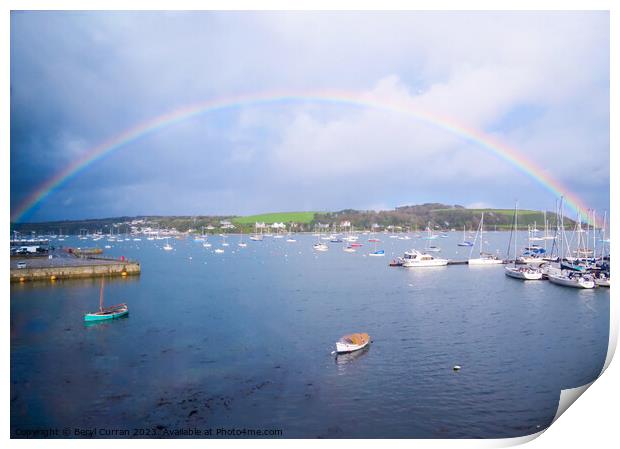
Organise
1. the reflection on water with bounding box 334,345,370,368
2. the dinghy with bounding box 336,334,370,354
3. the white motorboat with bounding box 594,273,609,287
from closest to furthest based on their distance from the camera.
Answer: the reflection on water with bounding box 334,345,370,368
the dinghy with bounding box 336,334,370,354
the white motorboat with bounding box 594,273,609,287

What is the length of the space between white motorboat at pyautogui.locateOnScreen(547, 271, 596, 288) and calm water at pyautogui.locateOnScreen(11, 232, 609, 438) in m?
Result: 0.37

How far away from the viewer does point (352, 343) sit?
32.0 feet

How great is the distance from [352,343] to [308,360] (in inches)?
39.9

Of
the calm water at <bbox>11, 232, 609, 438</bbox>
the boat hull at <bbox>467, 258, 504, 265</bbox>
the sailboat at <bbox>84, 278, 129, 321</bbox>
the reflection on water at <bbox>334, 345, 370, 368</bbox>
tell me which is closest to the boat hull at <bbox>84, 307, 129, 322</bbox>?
the sailboat at <bbox>84, 278, 129, 321</bbox>

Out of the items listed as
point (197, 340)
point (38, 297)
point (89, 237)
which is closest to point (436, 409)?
point (197, 340)

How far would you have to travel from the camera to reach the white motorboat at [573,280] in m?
17.8

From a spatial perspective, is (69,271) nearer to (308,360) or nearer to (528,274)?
(308,360)

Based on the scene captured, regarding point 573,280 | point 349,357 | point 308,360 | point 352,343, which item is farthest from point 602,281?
point 308,360

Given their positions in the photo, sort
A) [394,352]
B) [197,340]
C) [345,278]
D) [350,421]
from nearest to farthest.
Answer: [350,421], [394,352], [197,340], [345,278]

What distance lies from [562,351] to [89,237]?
7975 centimetres

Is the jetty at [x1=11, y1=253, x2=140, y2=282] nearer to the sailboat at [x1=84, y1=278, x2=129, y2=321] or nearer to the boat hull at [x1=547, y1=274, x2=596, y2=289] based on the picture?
the sailboat at [x1=84, y1=278, x2=129, y2=321]

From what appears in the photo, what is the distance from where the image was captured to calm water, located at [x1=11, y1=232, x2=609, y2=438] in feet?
22.8
